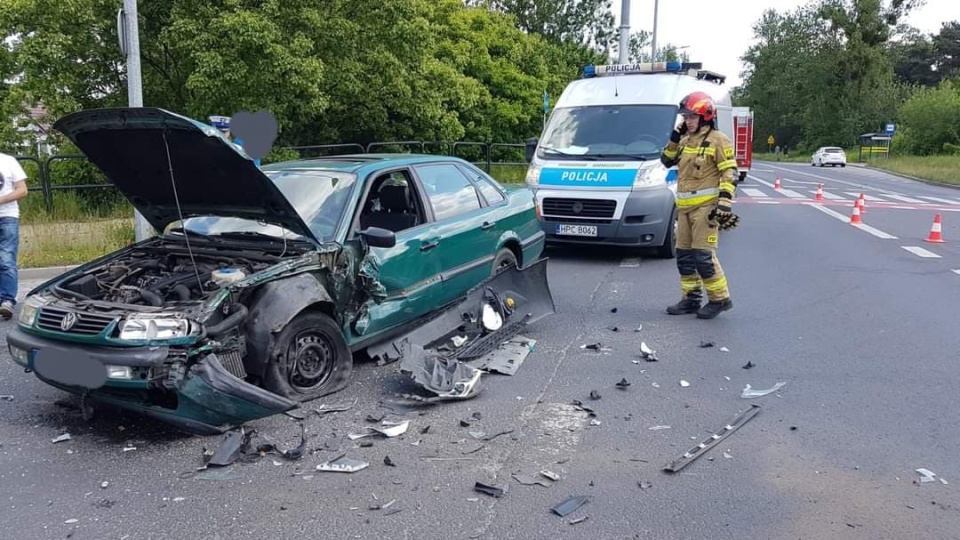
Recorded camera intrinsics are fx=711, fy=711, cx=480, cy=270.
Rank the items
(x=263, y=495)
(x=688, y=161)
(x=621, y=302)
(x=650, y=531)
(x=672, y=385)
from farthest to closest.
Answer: (x=621, y=302), (x=688, y=161), (x=672, y=385), (x=263, y=495), (x=650, y=531)

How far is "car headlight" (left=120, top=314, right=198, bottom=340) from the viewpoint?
12.3 feet

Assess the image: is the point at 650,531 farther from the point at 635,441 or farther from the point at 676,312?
the point at 676,312

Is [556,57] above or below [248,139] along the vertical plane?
above

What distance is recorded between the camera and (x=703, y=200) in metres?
6.84

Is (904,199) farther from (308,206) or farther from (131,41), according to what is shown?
(308,206)

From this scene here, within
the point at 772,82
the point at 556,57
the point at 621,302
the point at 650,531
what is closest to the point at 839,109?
the point at 772,82

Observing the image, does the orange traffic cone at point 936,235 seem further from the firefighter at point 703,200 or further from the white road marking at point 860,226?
the firefighter at point 703,200

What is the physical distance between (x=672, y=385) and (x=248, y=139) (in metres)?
5.25

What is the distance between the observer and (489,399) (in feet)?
15.6

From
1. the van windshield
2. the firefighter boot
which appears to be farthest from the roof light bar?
the firefighter boot

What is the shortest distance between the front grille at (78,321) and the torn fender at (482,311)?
73.2 inches

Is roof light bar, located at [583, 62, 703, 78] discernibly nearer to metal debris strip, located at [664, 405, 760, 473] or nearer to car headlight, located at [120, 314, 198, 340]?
metal debris strip, located at [664, 405, 760, 473]

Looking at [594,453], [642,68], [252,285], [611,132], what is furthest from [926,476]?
[642,68]

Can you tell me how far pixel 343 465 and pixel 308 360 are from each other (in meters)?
1.00
